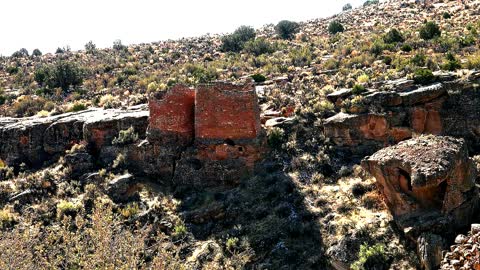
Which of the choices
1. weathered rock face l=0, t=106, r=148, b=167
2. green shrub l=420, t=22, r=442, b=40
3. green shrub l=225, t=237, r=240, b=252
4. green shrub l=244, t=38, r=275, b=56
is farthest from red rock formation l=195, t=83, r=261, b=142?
green shrub l=244, t=38, r=275, b=56

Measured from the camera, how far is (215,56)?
47250 mm

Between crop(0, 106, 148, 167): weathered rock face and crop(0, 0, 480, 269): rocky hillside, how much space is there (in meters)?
0.06

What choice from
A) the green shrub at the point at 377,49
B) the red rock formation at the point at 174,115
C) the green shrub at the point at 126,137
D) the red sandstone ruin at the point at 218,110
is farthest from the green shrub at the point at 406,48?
the green shrub at the point at 126,137

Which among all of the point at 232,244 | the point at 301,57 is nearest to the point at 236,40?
the point at 301,57

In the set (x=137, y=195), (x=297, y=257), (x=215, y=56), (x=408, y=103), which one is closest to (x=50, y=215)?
(x=137, y=195)

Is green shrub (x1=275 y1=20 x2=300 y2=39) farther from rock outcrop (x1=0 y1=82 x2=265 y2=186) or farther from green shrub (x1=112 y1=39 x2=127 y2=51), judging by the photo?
rock outcrop (x1=0 y1=82 x2=265 y2=186)

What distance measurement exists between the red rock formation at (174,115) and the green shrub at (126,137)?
138 cm

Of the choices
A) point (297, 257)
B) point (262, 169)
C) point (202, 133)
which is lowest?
point (297, 257)

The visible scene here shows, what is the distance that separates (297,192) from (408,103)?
637 centimetres

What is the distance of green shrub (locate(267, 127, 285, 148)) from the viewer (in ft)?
71.3

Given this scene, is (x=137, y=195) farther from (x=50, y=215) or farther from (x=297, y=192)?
(x=297, y=192)

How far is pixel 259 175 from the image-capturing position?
20688 millimetres

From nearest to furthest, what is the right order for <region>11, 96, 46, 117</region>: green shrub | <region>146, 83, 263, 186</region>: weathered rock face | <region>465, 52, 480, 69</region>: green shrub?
<region>146, 83, 263, 186</region>: weathered rock face → <region>465, 52, 480, 69</region>: green shrub → <region>11, 96, 46, 117</region>: green shrub

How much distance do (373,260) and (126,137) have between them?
12804mm
